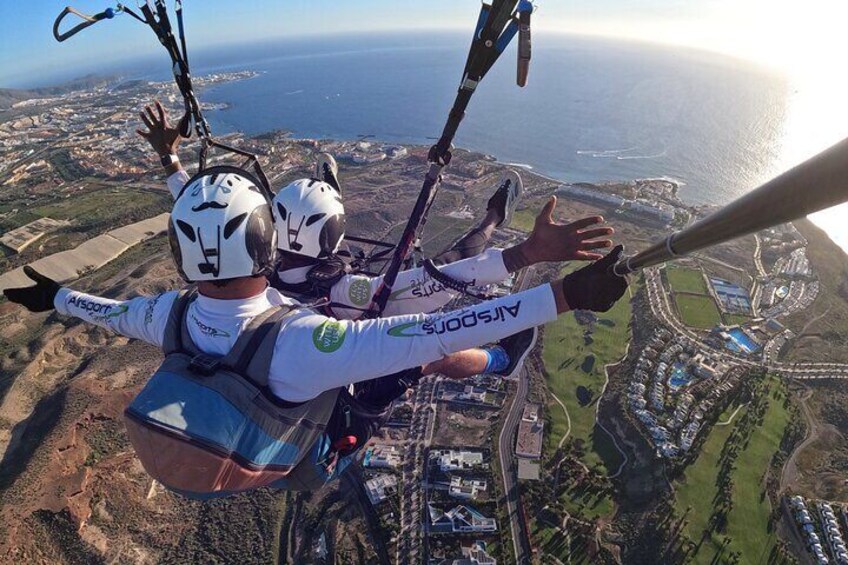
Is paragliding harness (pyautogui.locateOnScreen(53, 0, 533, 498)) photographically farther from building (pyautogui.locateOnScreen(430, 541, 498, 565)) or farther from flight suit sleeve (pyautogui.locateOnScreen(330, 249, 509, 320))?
building (pyautogui.locateOnScreen(430, 541, 498, 565))

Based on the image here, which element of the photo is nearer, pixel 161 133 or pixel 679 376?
pixel 161 133

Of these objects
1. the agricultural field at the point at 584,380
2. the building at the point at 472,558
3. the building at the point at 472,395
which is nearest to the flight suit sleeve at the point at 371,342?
the building at the point at 472,558

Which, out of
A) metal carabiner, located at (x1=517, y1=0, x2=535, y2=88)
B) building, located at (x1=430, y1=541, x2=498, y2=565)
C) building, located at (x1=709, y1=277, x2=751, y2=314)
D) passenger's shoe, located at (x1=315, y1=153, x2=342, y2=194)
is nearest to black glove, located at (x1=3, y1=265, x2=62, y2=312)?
passenger's shoe, located at (x1=315, y1=153, x2=342, y2=194)

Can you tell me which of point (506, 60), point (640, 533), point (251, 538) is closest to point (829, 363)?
point (640, 533)

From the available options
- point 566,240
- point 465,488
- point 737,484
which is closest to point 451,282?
point 566,240

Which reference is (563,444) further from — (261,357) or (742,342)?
(261,357)

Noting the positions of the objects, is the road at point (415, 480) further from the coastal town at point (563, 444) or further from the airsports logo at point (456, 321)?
the airsports logo at point (456, 321)
